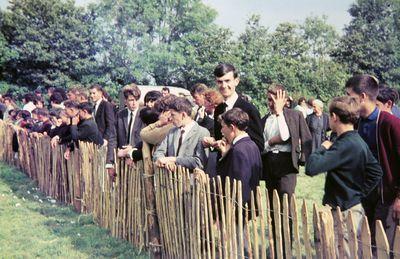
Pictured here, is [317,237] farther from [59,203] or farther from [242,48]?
[242,48]

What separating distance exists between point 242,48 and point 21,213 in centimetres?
4214

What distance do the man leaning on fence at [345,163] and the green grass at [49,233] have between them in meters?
2.67

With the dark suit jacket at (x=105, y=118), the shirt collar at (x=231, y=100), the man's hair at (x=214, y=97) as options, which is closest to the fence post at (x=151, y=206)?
the man's hair at (x=214, y=97)

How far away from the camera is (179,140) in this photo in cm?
511

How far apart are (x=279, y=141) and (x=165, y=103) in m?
1.26

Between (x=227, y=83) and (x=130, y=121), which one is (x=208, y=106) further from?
(x=130, y=121)

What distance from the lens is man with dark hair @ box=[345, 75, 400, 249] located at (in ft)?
13.2

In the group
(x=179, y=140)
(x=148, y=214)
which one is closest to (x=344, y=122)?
(x=179, y=140)

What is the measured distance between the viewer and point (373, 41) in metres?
54.5

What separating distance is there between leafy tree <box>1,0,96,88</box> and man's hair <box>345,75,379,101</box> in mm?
41537

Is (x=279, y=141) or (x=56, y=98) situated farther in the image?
(x=56, y=98)

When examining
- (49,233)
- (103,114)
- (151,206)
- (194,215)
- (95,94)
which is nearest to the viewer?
(194,215)

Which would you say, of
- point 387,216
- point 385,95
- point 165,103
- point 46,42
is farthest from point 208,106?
point 46,42

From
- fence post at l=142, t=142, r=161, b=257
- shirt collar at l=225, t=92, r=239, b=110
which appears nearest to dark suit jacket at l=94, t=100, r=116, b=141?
fence post at l=142, t=142, r=161, b=257
